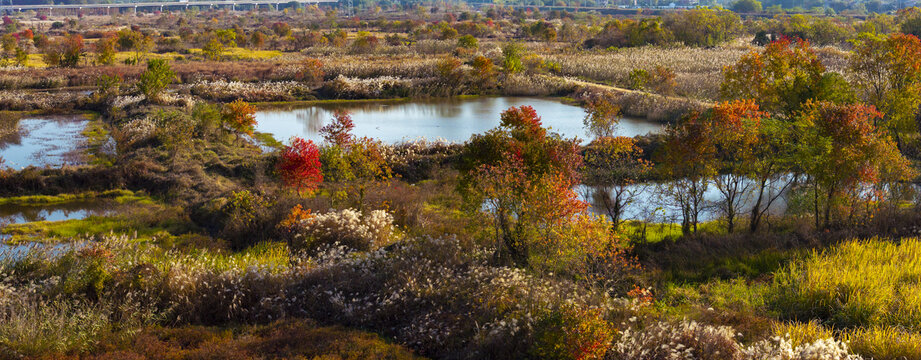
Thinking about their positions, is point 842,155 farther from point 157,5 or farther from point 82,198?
point 157,5

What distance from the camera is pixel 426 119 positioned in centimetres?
3145

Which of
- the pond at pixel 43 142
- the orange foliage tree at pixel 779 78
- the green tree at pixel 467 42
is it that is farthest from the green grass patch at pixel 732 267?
the green tree at pixel 467 42

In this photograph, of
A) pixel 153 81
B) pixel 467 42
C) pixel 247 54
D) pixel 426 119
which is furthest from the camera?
pixel 247 54

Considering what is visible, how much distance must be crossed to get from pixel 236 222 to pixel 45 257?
4.39m

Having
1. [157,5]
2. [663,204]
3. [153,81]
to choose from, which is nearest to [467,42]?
[153,81]

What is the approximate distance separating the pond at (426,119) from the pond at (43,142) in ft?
24.0

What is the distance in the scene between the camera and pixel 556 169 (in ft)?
46.2

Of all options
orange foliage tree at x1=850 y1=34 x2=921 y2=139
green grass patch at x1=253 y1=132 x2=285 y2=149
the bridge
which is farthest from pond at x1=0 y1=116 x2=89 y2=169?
the bridge

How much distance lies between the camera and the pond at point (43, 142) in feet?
74.2

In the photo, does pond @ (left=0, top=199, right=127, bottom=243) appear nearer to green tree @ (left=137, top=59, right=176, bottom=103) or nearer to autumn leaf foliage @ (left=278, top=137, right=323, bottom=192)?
autumn leaf foliage @ (left=278, top=137, right=323, bottom=192)

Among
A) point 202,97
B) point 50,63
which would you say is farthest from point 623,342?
point 50,63

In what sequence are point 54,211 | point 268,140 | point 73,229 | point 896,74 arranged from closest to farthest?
point 73,229 → point 54,211 → point 896,74 → point 268,140

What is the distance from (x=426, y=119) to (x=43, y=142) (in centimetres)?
1569

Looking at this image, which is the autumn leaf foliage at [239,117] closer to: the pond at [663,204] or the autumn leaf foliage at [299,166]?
the autumn leaf foliage at [299,166]
